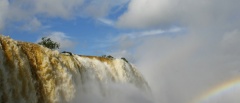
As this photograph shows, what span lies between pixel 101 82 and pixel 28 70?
31.3ft

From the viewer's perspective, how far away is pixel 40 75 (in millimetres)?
17312

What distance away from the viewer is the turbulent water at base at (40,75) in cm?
1496

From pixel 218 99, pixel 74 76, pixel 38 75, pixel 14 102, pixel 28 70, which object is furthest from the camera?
pixel 218 99

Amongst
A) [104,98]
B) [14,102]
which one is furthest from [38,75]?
[104,98]

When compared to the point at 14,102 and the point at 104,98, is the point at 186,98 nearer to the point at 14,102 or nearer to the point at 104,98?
the point at 104,98

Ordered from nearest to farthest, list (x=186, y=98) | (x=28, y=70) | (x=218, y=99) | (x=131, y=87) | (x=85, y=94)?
(x=28, y=70) < (x=85, y=94) < (x=131, y=87) < (x=218, y=99) < (x=186, y=98)

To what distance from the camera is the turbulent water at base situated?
14961 mm

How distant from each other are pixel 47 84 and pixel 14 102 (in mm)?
→ 2763

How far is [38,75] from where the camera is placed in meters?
17.2

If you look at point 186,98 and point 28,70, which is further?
point 186,98

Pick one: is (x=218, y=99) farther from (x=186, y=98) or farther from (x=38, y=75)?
(x=38, y=75)

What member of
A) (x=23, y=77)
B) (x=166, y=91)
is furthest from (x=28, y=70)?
(x=166, y=91)

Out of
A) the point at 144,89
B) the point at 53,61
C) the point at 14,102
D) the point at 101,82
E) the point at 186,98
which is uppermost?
the point at 186,98

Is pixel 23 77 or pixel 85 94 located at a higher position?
pixel 85 94
